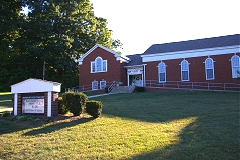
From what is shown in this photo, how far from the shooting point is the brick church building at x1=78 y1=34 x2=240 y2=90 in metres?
28.6

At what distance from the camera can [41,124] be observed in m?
10.6

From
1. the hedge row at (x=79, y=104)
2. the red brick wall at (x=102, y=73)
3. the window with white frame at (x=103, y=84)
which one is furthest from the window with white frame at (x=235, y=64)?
the hedge row at (x=79, y=104)

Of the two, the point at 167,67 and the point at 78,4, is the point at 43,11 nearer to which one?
the point at 78,4

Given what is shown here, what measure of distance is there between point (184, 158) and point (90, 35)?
3850cm

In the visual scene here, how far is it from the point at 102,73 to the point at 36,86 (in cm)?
2210

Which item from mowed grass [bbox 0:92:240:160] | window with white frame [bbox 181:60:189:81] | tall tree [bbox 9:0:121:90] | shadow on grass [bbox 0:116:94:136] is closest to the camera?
mowed grass [bbox 0:92:240:160]

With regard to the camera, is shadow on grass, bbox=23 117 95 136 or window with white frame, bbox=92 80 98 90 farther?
window with white frame, bbox=92 80 98 90

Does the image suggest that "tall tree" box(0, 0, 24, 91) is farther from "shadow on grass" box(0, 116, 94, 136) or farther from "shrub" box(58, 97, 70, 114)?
"shadow on grass" box(0, 116, 94, 136)

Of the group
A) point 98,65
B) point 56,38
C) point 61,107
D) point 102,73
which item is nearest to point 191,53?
point 102,73

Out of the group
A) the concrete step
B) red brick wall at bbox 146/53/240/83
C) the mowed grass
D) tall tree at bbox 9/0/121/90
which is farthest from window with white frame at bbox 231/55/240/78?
tall tree at bbox 9/0/121/90

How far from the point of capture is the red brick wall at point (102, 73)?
3328 centimetres

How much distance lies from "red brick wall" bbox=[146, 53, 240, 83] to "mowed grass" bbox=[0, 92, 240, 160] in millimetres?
17781

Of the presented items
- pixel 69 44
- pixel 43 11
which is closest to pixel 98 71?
pixel 69 44

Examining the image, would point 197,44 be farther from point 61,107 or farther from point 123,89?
point 61,107
